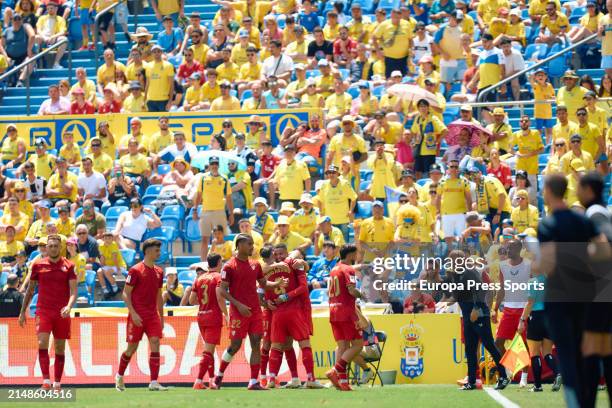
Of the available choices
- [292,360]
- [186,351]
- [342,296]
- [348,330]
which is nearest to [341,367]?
[348,330]

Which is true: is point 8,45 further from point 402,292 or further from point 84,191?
point 402,292

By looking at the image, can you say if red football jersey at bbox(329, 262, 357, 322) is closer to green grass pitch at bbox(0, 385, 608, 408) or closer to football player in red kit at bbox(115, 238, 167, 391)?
green grass pitch at bbox(0, 385, 608, 408)

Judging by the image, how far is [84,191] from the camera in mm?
23172

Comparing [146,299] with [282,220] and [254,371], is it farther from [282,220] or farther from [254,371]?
[282,220]

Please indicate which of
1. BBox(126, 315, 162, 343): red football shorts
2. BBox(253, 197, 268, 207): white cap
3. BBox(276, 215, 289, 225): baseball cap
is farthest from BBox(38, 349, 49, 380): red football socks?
BBox(253, 197, 268, 207): white cap

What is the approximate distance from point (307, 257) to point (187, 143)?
4022 mm

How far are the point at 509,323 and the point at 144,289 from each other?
4505 millimetres

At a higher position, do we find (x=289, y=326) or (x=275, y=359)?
(x=289, y=326)

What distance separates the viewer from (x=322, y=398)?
13.6 m

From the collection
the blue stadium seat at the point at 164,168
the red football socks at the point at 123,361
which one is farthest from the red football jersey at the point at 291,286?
the blue stadium seat at the point at 164,168

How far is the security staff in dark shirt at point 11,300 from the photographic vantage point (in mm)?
19281

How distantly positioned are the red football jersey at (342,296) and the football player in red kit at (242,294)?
0.90m

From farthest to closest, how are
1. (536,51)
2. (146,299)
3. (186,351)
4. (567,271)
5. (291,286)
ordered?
1. (536,51)
2. (186,351)
3. (291,286)
4. (146,299)
5. (567,271)

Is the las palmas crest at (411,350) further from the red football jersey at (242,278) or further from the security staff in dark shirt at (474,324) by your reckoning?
the red football jersey at (242,278)
